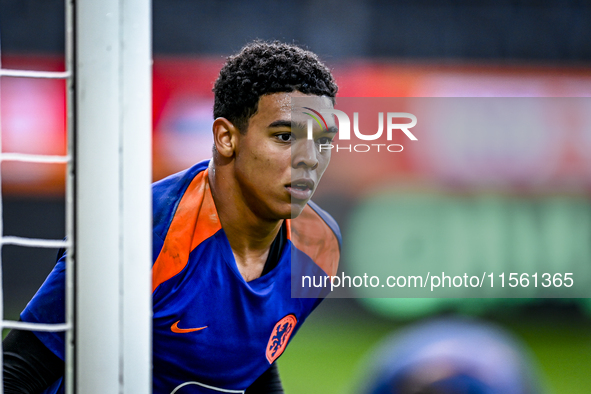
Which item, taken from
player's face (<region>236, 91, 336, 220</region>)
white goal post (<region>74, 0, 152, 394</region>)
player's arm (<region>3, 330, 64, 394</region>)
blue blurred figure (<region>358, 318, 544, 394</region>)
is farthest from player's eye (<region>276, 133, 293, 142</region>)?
blue blurred figure (<region>358, 318, 544, 394</region>)

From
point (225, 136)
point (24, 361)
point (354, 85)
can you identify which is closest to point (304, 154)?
point (225, 136)

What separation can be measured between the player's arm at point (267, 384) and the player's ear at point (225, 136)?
612 mm

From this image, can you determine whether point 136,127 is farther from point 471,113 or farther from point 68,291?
point 471,113

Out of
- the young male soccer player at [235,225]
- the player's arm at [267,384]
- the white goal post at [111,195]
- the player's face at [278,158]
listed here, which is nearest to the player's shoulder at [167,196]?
the young male soccer player at [235,225]

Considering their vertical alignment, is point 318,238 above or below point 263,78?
below

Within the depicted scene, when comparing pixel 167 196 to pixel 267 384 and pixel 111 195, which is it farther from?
pixel 267 384

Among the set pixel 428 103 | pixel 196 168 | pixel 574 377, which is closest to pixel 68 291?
pixel 196 168

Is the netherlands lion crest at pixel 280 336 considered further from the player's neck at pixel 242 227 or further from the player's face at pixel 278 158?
the player's face at pixel 278 158

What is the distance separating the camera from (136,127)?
54cm

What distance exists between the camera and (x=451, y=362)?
7.78ft

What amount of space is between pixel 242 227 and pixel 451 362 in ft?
5.99

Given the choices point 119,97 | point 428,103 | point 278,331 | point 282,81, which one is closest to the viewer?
point 119,97

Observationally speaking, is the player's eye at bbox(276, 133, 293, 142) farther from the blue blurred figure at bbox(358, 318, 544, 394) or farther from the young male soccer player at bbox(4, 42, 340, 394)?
the blue blurred figure at bbox(358, 318, 544, 394)

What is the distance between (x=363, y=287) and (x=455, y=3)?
1.88 m
